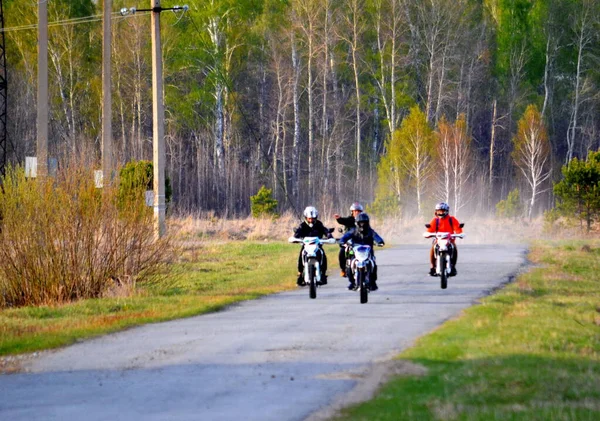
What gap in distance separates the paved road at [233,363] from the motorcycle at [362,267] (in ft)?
1.19

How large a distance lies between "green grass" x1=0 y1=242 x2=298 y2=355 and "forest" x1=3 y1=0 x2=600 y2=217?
82.6ft

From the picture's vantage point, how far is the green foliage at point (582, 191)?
42.7m

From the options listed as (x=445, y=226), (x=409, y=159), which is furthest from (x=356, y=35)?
(x=445, y=226)

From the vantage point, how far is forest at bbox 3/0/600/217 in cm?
5919

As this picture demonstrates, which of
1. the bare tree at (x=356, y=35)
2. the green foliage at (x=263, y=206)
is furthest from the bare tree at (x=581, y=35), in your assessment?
the green foliage at (x=263, y=206)

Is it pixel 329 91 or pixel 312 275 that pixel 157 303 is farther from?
pixel 329 91

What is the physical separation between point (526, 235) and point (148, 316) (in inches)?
1223

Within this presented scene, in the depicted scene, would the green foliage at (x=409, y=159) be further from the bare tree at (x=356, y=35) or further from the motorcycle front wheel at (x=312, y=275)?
the motorcycle front wheel at (x=312, y=275)

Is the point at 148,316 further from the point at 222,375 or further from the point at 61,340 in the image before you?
the point at 222,375

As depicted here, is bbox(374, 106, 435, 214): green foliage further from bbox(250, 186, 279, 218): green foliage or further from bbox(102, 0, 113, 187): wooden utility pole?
bbox(102, 0, 113, 187): wooden utility pole

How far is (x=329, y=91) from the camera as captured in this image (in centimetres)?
6856

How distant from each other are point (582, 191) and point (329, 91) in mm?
27937

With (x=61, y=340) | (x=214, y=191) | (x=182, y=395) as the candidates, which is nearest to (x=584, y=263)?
(x=61, y=340)

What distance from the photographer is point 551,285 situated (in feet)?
71.5
